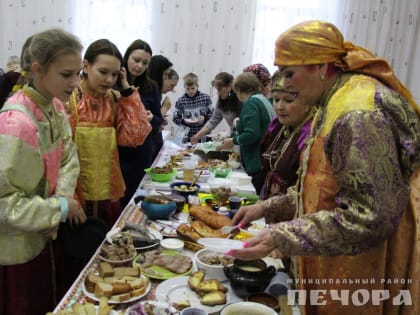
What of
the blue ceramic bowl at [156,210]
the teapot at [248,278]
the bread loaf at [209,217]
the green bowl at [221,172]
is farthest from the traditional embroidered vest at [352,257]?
the green bowl at [221,172]

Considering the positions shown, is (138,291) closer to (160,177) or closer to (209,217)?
(209,217)

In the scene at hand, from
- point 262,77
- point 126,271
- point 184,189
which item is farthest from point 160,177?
point 262,77

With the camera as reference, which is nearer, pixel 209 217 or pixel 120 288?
pixel 120 288

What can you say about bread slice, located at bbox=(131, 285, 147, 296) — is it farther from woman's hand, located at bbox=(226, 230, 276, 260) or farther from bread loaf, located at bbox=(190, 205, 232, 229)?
bread loaf, located at bbox=(190, 205, 232, 229)

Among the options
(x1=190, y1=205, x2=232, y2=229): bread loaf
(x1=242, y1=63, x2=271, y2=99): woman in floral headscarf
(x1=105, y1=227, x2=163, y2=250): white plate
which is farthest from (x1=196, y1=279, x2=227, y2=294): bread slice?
(x1=242, y1=63, x2=271, y2=99): woman in floral headscarf

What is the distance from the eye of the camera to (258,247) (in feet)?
3.44

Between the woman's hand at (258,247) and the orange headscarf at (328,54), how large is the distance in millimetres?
474

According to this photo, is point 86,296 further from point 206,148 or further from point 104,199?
point 206,148

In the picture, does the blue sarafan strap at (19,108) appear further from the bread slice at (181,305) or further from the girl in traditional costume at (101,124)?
Answer: the bread slice at (181,305)

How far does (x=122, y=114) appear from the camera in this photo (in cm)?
235

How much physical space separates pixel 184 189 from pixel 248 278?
110cm

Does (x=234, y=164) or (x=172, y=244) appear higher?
(x=172, y=244)

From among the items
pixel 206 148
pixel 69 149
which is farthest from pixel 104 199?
pixel 206 148

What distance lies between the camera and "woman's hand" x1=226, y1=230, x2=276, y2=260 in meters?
1.04
